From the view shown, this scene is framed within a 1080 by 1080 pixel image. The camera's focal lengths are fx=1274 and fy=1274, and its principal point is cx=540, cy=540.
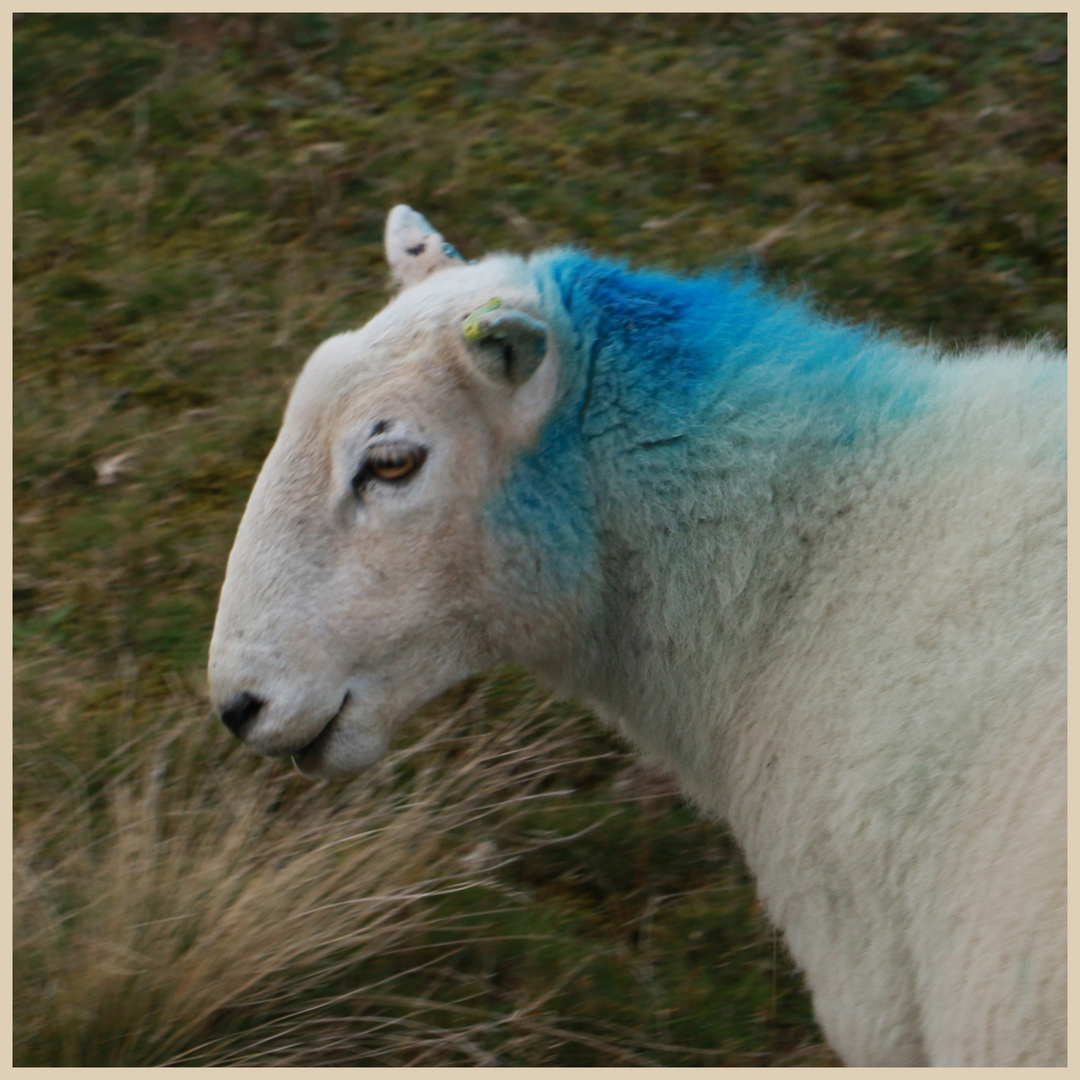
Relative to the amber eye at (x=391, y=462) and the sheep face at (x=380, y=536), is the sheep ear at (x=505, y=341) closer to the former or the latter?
the sheep face at (x=380, y=536)

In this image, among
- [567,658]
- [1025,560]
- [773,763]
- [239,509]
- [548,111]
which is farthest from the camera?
[548,111]

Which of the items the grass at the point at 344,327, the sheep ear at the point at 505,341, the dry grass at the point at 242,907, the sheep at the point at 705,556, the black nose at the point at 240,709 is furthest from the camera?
the grass at the point at 344,327

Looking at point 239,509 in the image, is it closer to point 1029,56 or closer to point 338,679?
point 338,679

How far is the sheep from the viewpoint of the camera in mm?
2828

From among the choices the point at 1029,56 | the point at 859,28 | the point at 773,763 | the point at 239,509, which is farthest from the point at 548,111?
the point at 773,763

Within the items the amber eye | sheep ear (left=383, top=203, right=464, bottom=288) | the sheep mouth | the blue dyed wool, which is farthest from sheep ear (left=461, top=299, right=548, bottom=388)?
the sheep mouth

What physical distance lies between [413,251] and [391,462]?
0.95 meters

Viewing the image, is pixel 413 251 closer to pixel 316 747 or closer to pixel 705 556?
pixel 705 556

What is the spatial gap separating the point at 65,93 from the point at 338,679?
A: 5.66 meters

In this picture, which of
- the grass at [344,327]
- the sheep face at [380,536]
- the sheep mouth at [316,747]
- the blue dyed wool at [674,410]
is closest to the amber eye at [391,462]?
the sheep face at [380,536]

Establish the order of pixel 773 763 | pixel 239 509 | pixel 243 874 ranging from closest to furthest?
1. pixel 773 763
2. pixel 243 874
3. pixel 239 509

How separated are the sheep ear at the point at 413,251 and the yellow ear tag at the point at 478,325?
0.60m

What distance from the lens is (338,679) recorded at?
10.3 feet

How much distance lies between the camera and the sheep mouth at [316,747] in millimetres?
3186
